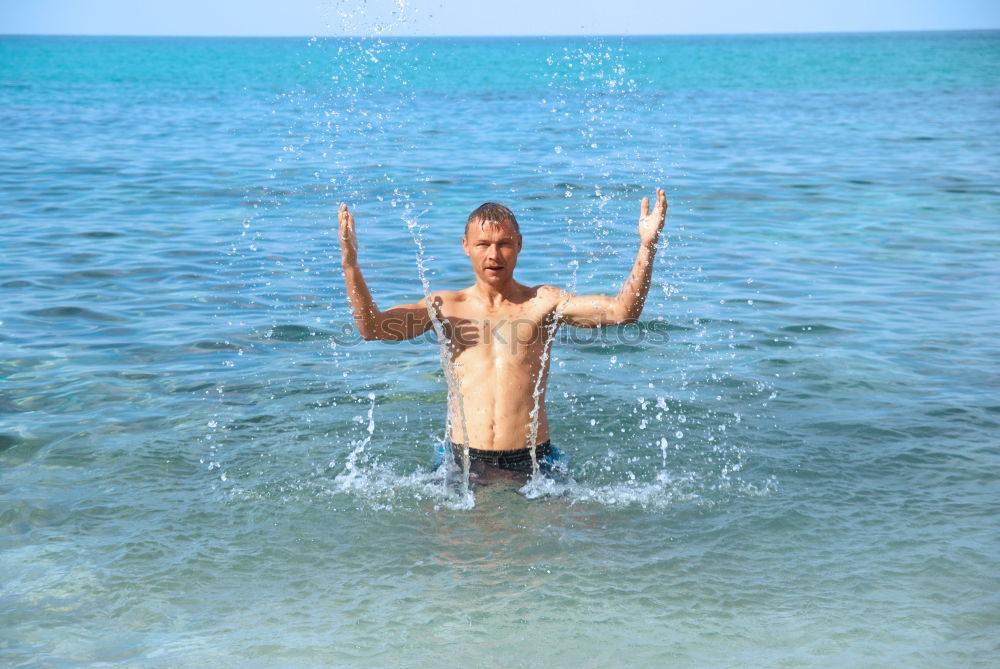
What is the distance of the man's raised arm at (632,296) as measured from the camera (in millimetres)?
4664

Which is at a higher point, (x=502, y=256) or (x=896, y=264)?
(x=502, y=256)

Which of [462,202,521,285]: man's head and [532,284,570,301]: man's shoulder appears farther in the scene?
[532,284,570,301]: man's shoulder

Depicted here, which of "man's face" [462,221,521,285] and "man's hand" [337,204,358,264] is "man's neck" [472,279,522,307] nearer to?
"man's face" [462,221,521,285]

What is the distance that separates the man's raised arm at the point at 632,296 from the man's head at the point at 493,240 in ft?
1.19

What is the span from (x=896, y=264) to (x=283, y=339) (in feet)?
21.4

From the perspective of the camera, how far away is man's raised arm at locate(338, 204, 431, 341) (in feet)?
15.3

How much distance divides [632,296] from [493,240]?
0.73 meters

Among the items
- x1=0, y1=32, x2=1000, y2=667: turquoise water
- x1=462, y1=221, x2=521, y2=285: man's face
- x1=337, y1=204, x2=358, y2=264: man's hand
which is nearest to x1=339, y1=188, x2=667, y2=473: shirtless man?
x1=462, y1=221, x2=521, y2=285: man's face

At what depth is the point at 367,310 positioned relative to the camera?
481 cm

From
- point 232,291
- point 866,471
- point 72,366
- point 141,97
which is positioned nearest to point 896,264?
point 866,471

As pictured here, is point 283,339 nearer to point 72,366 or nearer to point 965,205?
point 72,366

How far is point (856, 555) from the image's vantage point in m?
4.80

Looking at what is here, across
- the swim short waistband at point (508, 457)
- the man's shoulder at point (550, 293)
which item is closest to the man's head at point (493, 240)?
the man's shoulder at point (550, 293)

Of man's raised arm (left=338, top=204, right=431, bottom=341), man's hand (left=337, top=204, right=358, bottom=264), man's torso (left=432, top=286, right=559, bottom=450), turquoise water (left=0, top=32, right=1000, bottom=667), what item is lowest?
turquoise water (left=0, top=32, right=1000, bottom=667)
